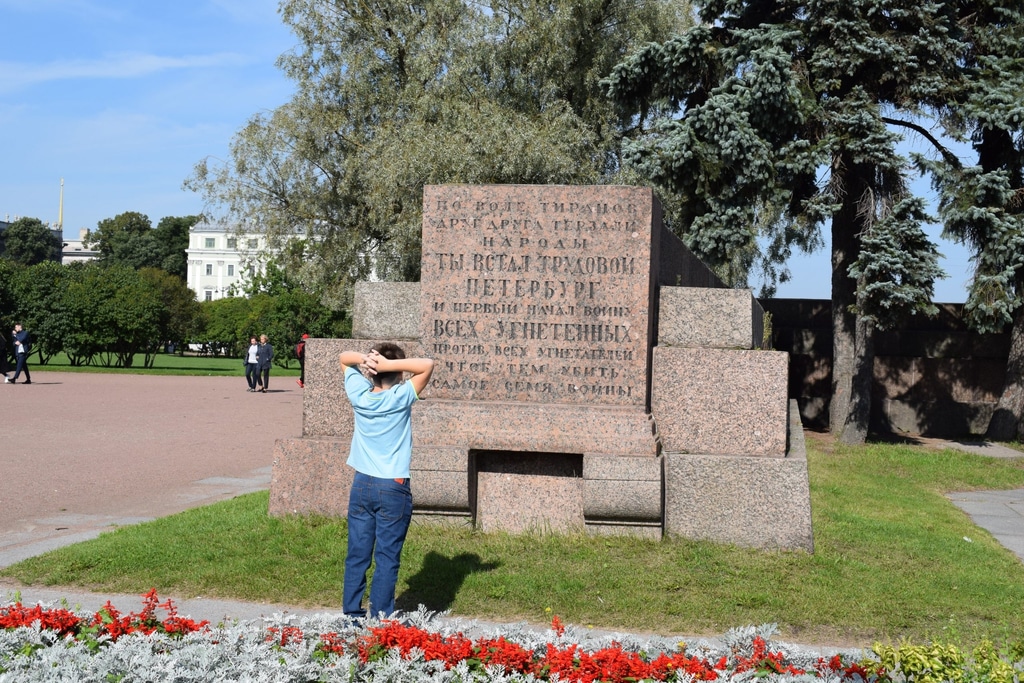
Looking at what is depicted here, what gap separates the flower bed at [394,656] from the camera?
11.4 ft

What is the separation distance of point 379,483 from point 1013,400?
13820mm

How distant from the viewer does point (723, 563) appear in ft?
20.2

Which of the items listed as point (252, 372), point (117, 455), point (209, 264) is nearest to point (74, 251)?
point (209, 264)

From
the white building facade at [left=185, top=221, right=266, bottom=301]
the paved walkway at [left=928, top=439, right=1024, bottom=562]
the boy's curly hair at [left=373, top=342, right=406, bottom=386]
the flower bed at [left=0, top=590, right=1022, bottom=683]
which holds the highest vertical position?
the white building facade at [left=185, top=221, right=266, bottom=301]

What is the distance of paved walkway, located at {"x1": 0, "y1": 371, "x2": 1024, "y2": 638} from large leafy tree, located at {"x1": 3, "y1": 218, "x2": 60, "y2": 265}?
8275 cm

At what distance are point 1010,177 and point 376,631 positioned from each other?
45.8ft

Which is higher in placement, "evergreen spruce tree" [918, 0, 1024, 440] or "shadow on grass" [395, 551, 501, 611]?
"evergreen spruce tree" [918, 0, 1024, 440]

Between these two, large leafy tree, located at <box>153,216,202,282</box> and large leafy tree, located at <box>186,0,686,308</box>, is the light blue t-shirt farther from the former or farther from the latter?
large leafy tree, located at <box>153,216,202,282</box>

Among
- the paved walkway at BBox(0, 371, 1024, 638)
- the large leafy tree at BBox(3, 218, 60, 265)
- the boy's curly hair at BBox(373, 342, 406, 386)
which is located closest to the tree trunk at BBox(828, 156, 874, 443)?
the paved walkway at BBox(0, 371, 1024, 638)

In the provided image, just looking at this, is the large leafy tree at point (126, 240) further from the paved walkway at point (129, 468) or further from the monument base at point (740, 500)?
the monument base at point (740, 500)

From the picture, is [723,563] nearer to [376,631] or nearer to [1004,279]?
[376,631]

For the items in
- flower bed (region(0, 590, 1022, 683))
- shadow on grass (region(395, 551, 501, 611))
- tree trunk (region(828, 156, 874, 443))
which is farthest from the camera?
tree trunk (region(828, 156, 874, 443))

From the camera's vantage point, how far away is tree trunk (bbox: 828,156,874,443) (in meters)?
15.1

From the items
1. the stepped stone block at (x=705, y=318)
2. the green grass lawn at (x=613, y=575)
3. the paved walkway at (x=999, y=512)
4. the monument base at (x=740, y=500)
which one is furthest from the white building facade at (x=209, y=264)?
the monument base at (x=740, y=500)
